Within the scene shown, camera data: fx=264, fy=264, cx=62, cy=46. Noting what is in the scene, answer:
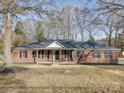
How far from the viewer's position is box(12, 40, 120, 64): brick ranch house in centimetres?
4928

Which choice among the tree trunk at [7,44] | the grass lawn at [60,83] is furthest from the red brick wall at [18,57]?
the grass lawn at [60,83]

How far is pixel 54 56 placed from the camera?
1964 inches

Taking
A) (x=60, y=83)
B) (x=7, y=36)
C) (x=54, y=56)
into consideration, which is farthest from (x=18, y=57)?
(x=60, y=83)

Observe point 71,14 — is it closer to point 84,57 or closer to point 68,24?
point 68,24

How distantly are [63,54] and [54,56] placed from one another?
1.78 meters

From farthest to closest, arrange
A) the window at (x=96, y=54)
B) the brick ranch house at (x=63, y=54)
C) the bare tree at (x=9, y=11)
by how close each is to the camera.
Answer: the window at (x=96, y=54), the brick ranch house at (x=63, y=54), the bare tree at (x=9, y=11)

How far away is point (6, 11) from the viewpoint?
1002 inches

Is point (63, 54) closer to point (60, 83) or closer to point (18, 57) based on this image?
point (18, 57)

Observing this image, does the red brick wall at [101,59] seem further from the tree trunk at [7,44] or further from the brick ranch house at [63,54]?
the tree trunk at [7,44]

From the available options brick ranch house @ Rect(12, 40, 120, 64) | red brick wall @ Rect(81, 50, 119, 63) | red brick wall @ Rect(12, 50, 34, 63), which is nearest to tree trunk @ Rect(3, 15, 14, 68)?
brick ranch house @ Rect(12, 40, 120, 64)

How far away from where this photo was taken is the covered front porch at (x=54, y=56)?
162 feet

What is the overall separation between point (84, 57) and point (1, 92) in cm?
3795

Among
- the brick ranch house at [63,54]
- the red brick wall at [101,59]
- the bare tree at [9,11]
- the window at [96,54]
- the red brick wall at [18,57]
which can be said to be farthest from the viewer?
the window at [96,54]

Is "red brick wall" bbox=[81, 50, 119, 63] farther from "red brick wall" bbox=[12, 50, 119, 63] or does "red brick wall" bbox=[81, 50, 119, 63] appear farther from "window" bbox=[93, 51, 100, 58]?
"window" bbox=[93, 51, 100, 58]
